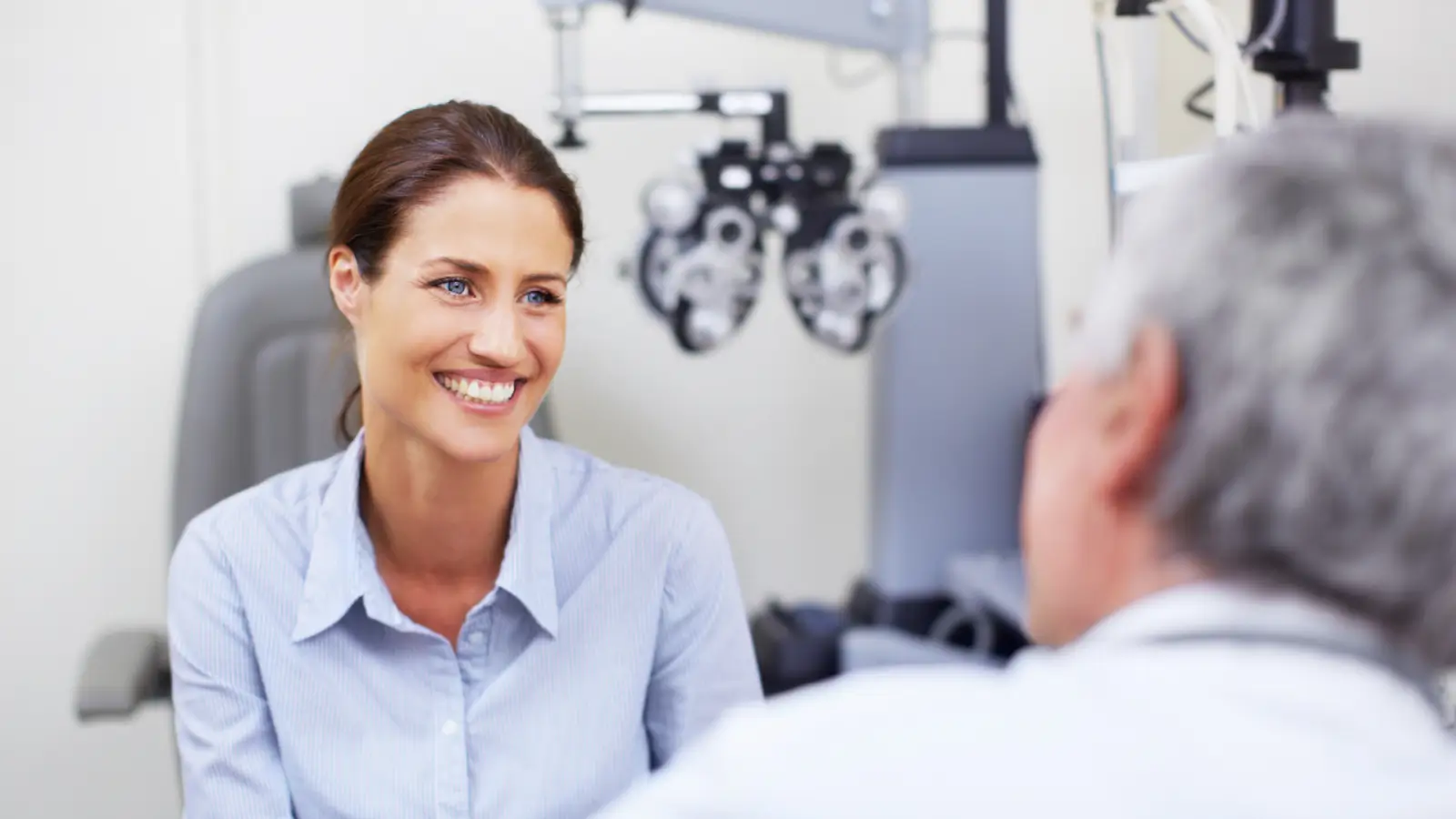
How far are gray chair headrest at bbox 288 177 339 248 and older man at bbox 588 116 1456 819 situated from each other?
1.29 m

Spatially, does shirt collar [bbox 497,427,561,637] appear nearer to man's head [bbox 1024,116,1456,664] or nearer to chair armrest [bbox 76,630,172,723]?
chair armrest [bbox 76,630,172,723]

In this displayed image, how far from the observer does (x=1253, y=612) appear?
52 cm

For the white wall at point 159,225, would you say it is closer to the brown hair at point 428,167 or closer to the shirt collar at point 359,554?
the brown hair at point 428,167

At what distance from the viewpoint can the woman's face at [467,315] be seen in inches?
45.4

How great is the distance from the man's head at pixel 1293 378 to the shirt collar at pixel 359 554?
68 cm

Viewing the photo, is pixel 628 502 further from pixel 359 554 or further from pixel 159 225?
pixel 159 225

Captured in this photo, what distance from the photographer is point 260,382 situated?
1614mm

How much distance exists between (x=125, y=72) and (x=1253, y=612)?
1827mm

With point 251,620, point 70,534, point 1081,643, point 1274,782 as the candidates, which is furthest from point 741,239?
point 70,534

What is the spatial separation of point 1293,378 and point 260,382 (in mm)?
1353

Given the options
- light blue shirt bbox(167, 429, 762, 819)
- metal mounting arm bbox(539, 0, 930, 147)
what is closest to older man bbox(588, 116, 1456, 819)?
light blue shirt bbox(167, 429, 762, 819)

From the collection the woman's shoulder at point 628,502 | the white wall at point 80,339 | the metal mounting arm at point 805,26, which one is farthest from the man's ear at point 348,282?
the white wall at point 80,339

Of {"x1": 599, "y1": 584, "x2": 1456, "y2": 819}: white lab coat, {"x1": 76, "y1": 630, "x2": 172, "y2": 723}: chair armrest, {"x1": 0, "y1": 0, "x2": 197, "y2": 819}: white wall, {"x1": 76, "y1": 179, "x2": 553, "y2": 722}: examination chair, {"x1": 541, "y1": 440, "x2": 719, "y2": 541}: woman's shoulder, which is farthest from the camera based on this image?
{"x1": 0, "y1": 0, "x2": 197, "y2": 819}: white wall

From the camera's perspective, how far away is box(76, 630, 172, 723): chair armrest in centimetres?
142
